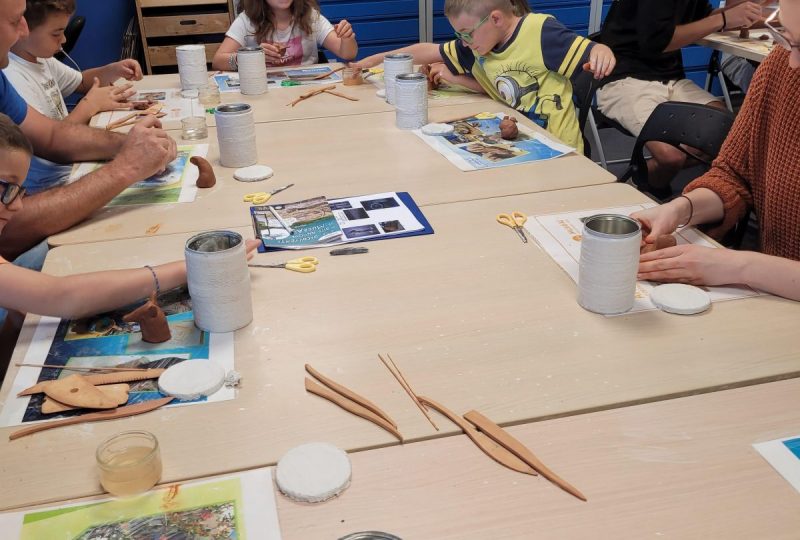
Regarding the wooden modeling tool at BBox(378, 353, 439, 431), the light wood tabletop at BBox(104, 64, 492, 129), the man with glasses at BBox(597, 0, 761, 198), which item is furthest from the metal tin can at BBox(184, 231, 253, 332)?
the man with glasses at BBox(597, 0, 761, 198)

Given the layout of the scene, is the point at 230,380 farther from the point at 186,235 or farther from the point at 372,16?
the point at 372,16

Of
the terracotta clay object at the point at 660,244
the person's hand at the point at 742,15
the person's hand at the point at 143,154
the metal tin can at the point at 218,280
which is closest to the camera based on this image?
the metal tin can at the point at 218,280

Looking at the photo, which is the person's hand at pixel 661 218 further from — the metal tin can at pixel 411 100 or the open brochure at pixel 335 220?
the metal tin can at pixel 411 100

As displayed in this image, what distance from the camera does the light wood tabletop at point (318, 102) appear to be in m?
2.45

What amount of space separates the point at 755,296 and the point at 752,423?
1.24 feet

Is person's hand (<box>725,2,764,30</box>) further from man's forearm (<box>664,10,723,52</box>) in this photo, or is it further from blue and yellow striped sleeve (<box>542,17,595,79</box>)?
blue and yellow striped sleeve (<box>542,17,595,79</box>)

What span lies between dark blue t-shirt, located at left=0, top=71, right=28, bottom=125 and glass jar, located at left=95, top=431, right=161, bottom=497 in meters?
1.44

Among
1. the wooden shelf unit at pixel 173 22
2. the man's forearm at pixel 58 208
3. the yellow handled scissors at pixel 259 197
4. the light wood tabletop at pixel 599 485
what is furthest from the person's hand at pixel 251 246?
the wooden shelf unit at pixel 173 22

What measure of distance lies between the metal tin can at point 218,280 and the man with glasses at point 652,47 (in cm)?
241

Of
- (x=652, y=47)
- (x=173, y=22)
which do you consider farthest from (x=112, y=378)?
(x=173, y=22)

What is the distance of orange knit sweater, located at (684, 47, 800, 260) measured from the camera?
1466 millimetres

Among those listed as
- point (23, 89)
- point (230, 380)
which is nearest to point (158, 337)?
point (230, 380)

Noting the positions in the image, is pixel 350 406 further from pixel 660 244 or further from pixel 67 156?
pixel 67 156

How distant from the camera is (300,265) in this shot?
138cm
